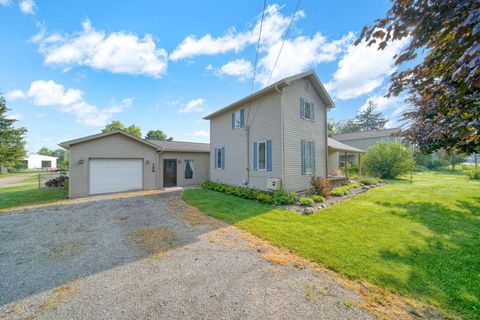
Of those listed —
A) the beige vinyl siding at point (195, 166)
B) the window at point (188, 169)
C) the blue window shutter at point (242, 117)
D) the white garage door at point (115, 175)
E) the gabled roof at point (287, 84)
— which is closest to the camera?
the gabled roof at point (287, 84)

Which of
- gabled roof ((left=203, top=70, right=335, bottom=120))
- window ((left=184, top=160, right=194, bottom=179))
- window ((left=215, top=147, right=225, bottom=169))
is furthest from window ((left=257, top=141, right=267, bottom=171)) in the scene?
window ((left=184, top=160, right=194, bottom=179))

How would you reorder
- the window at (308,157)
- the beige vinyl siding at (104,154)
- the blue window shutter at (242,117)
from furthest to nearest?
the blue window shutter at (242,117) → the beige vinyl siding at (104,154) → the window at (308,157)

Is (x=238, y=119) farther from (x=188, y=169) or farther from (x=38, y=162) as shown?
(x=38, y=162)

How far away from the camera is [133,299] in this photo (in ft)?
8.67

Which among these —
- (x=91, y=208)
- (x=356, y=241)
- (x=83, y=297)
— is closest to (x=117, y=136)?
(x=91, y=208)

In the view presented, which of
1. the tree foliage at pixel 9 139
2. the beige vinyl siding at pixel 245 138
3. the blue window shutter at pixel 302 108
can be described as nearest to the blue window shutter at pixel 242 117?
the beige vinyl siding at pixel 245 138

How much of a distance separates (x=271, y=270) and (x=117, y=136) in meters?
11.9

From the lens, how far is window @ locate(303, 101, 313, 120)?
10276 mm

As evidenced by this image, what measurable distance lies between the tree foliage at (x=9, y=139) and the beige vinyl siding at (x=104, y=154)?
28412 millimetres

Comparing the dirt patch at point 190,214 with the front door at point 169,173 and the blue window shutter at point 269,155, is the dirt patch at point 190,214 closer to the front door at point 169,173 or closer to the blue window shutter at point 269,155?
the blue window shutter at point 269,155

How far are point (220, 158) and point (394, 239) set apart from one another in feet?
32.8

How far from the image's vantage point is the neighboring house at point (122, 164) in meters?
10.3

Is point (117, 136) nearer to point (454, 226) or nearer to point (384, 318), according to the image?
point (384, 318)

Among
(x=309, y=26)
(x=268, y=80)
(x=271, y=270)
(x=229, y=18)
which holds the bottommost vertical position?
(x=271, y=270)
